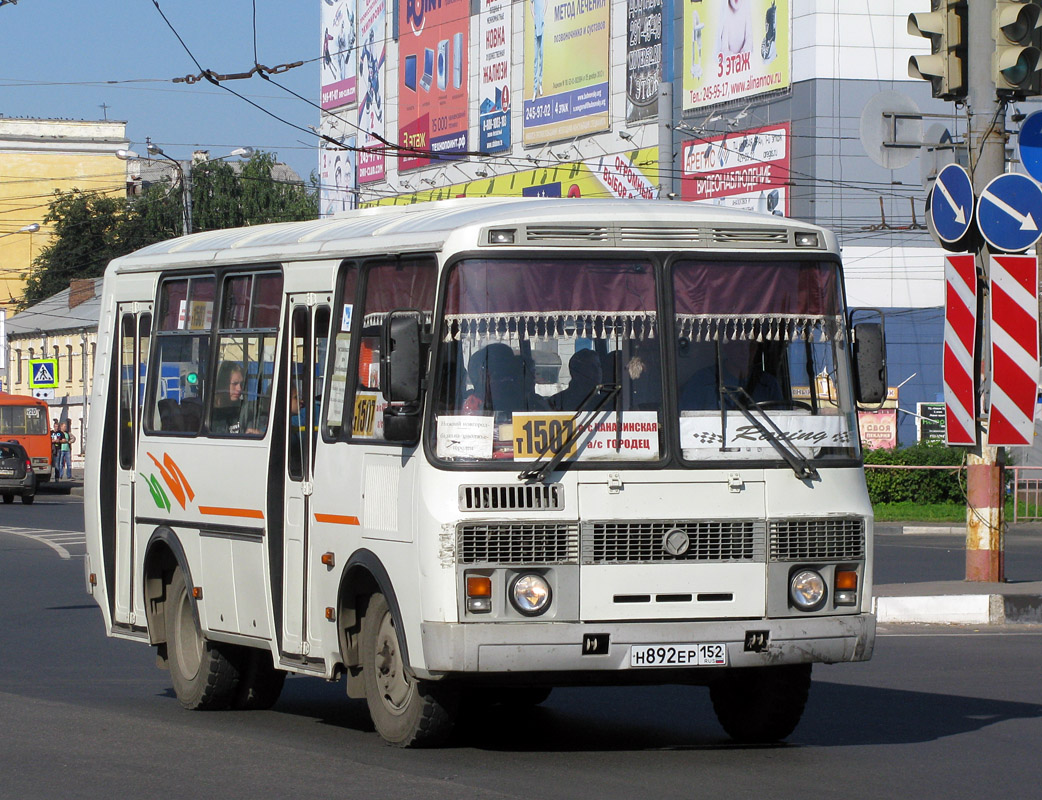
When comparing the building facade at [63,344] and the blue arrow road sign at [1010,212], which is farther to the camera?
the building facade at [63,344]

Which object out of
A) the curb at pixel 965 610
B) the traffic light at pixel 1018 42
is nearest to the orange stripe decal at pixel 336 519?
the curb at pixel 965 610

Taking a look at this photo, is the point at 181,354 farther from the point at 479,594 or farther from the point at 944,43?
the point at 944,43

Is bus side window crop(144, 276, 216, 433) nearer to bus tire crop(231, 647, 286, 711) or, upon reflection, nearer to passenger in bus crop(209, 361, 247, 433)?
passenger in bus crop(209, 361, 247, 433)

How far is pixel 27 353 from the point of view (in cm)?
8338

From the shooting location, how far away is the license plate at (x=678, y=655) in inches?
334

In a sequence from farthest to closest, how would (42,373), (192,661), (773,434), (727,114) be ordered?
(727,114) → (42,373) → (192,661) → (773,434)

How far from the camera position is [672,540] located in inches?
338

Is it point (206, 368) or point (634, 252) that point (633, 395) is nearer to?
point (634, 252)

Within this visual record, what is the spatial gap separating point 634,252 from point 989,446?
8847mm

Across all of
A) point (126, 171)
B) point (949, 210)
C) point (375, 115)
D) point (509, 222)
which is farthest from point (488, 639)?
point (126, 171)

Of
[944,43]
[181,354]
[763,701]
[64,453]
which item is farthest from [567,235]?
[64,453]

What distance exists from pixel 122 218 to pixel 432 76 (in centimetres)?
2888

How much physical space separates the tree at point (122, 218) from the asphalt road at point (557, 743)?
84075mm

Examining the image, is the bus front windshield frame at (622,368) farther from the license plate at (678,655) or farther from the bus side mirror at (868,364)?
the license plate at (678,655)
